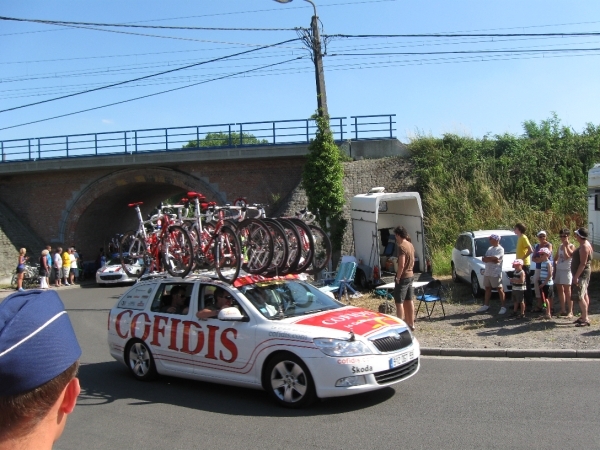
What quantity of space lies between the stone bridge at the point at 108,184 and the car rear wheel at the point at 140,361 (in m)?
17.6

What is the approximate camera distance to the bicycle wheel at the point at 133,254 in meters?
11.5

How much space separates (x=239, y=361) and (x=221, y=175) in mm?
22471

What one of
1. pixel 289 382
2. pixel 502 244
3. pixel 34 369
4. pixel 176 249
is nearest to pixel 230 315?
pixel 289 382

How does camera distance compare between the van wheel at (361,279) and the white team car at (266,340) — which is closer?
the white team car at (266,340)

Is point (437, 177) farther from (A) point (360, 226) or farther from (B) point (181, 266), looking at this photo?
(B) point (181, 266)

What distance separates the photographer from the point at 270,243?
978 cm

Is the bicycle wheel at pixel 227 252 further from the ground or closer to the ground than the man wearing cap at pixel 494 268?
further from the ground

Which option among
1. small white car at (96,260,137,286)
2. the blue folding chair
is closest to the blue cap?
the blue folding chair

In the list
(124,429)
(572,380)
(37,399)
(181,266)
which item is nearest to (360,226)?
(181,266)

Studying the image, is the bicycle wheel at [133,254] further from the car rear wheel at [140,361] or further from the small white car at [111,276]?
the small white car at [111,276]

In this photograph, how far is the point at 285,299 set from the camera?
8.49 meters

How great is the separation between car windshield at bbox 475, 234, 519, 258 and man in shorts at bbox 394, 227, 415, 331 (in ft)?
15.5

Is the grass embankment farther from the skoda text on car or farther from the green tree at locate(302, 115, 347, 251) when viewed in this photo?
the skoda text on car

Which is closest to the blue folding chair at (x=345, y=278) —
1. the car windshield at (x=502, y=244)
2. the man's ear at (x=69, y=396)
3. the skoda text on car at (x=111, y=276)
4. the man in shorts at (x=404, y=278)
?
the car windshield at (x=502, y=244)
